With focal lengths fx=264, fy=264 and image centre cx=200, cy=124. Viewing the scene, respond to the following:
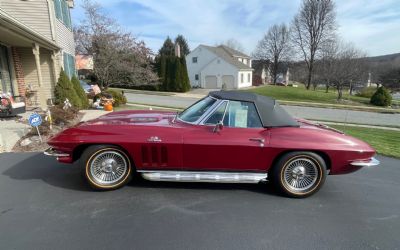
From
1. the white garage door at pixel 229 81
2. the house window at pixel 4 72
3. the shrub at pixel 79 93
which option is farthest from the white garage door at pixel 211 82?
the house window at pixel 4 72

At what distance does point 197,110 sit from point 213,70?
3722 centimetres

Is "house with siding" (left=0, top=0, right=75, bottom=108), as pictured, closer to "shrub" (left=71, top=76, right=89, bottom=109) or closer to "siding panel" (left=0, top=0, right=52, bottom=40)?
"siding panel" (left=0, top=0, right=52, bottom=40)

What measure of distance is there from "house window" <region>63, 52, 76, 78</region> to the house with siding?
12.2 inches

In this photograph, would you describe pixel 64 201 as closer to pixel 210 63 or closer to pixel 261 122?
pixel 261 122

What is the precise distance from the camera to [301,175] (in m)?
3.84

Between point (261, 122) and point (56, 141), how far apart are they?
9.63ft

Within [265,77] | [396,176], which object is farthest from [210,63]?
[396,176]

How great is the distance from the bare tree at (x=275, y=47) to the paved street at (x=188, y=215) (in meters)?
60.0

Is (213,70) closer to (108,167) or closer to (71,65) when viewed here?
(71,65)

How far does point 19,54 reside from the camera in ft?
37.1

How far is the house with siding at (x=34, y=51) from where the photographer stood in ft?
33.0

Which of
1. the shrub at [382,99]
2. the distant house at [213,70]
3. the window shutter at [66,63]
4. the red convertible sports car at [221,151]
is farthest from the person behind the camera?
the distant house at [213,70]

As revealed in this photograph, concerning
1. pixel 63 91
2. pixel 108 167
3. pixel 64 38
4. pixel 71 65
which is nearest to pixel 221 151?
pixel 108 167

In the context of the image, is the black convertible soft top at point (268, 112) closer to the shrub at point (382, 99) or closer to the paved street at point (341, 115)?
the paved street at point (341, 115)
